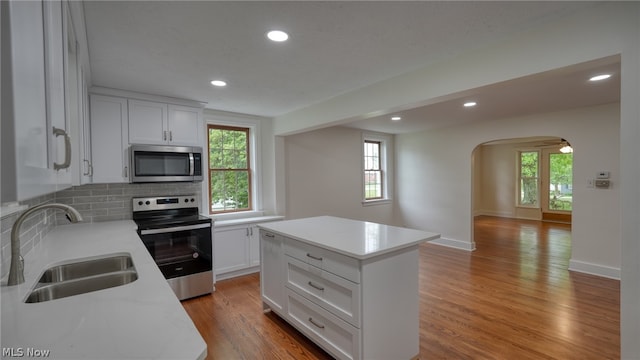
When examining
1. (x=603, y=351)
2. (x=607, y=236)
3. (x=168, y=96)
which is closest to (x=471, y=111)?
(x=607, y=236)

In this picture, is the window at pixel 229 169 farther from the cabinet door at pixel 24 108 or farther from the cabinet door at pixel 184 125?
the cabinet door at pixel 24 108

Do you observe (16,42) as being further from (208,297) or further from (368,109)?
(208,297)

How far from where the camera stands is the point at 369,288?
6.05ft

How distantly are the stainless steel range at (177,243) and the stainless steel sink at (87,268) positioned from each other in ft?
4.19

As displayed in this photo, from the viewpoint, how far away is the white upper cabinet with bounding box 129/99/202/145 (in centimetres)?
321

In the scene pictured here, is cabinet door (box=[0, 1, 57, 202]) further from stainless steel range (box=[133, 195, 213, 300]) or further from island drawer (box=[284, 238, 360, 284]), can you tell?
stainless steel range (box=[133, 195, 213, 300])

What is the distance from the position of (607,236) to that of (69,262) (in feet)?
18.7

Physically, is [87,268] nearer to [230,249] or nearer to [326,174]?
[230,249]

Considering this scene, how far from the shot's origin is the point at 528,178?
8.39 m

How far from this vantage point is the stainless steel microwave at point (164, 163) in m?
3.12

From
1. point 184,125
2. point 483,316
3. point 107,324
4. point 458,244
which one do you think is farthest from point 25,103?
point 458,244

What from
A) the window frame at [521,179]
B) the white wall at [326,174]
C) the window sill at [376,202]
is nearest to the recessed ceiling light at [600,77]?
the white wall at [326,174]

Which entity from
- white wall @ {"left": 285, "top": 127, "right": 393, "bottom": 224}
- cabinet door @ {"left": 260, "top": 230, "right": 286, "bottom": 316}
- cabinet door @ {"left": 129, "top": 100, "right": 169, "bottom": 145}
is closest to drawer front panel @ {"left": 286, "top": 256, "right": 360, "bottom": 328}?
cabinet door @ {"left": 260, "top": 230, "right": 286, "bottom": 316}

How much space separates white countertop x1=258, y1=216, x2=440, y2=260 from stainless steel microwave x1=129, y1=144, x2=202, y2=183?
4.21ft
